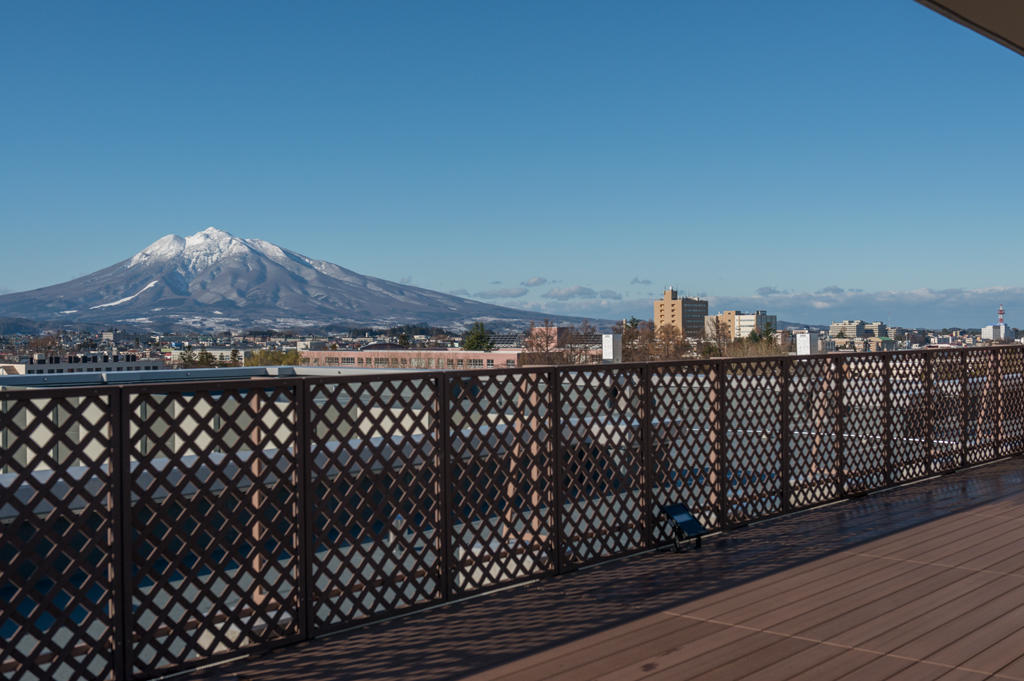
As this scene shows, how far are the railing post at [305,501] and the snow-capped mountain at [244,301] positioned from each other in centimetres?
11640

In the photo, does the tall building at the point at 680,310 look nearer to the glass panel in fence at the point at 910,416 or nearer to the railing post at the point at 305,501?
the glass panel in fence at the point at 910,416

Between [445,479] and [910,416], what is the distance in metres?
4.84

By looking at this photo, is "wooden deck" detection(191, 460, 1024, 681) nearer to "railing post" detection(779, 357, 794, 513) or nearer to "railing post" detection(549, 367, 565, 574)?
"railing post" detection(549, 367, 565, 574)

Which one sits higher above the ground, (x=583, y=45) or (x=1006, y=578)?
(x=583, y=45)

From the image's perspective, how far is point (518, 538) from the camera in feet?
13.7

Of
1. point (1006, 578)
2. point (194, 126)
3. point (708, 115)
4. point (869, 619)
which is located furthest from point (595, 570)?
point (194, 126)

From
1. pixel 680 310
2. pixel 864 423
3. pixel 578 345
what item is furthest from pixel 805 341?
pixel 680 310

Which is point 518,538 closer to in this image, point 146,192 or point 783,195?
point 783,195

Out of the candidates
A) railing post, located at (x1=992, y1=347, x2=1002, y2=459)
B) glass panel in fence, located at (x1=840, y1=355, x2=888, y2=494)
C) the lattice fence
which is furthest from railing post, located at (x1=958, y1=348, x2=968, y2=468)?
the lattice fence

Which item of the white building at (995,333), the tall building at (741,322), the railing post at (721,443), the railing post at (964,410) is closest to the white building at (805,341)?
the railing post at (964,410)

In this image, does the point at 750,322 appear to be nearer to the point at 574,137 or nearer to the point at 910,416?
the point at 574,137

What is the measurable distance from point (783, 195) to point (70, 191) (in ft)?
510

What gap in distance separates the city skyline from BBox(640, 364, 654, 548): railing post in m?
2.39

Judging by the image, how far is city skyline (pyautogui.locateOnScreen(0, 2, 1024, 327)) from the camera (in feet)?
151
